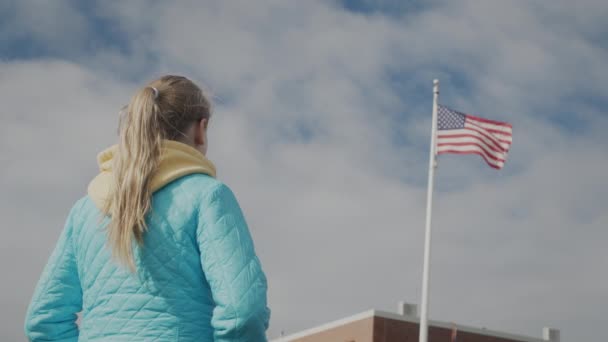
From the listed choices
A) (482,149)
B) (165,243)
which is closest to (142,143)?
(165,243)

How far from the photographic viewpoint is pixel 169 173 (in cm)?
242

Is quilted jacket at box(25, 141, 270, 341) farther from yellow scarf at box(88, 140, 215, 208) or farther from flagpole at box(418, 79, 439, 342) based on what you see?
flagpole at box(418, 79, 439, 342)

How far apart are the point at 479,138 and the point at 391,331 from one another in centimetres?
1369

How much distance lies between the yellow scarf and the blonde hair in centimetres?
2

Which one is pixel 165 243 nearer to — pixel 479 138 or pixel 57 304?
pixel 57 304

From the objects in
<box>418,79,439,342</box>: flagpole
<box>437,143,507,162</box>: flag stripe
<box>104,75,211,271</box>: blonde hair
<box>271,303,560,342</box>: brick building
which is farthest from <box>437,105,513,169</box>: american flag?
<box>104,75,211,271</box>: blonde hair

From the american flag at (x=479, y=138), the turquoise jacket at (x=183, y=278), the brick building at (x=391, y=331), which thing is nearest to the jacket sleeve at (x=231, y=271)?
the turquoise jacket at (x=183, y=278)

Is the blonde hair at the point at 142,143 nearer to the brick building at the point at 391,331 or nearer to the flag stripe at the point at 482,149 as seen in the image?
the flag stripe at the point at 482,149

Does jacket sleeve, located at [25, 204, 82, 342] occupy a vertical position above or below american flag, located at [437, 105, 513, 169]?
below

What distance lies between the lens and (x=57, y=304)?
2619 millimetres

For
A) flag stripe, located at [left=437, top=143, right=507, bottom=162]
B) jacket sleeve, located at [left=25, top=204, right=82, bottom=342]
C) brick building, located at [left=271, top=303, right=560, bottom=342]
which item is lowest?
jacket sleeve, located at [left=25, top=204, right=82, bottom=342]

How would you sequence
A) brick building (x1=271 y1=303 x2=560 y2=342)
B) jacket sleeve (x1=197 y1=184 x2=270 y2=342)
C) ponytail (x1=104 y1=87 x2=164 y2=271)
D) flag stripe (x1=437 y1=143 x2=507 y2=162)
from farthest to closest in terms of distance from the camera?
brick building (x1=271 y1=303 x2=560 y2=342), flag stripe (x1=437 y1=143 x2=507 y2=162), ponytail (x1=104 y1=87 x2=164 y2=271), jacket sleeve (x1=197 y1=184 x2=270 y2=342)

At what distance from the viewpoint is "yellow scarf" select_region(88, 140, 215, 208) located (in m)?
2.41

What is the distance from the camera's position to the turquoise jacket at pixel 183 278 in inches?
87.7
